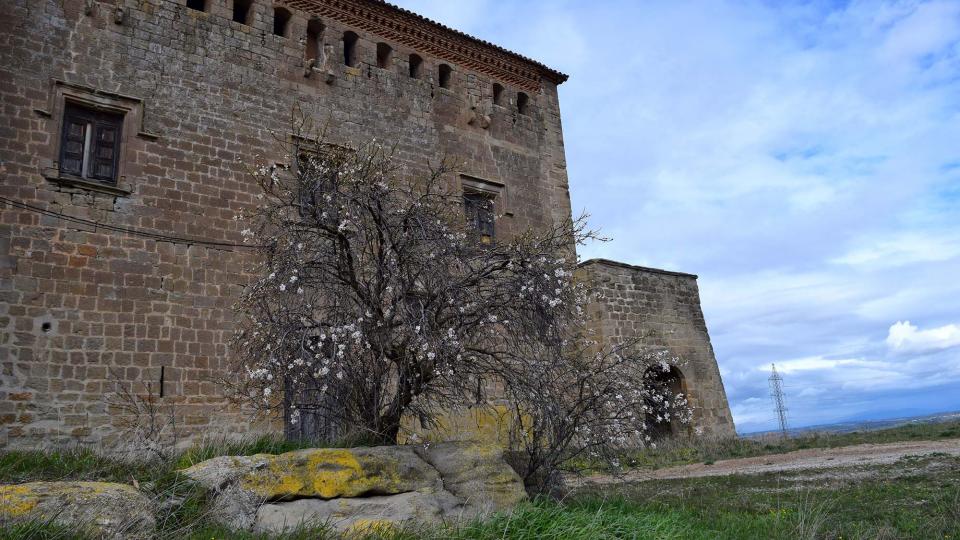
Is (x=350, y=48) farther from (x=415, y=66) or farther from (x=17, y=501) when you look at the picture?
(x=17, y=501)

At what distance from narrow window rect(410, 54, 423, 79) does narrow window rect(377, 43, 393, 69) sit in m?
0.66

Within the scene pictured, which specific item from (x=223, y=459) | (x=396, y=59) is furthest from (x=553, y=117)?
A: (x=223, y=459)

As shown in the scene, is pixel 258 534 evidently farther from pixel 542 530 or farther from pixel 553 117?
pixel 553 117

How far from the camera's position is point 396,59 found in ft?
53.5

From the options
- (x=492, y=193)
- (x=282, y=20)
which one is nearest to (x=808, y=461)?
(x=492, y=193)

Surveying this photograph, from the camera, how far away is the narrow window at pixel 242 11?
14431mm

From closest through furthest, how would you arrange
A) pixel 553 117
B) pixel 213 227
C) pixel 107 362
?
pixel 107 362
pixel 213 227
pixel 553 117

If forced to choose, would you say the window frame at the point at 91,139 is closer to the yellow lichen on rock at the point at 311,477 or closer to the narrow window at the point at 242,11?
the narrow window at the point at 242,11

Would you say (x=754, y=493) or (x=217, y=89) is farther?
(x=217, y=89)

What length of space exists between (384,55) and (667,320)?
10.7m

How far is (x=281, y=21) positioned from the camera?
49.5ft

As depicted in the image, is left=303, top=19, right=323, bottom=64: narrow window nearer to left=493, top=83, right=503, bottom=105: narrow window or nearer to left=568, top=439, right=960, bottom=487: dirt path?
left=493, top=83, right=503, bottom=105: narrow window

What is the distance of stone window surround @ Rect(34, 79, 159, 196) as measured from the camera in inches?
451

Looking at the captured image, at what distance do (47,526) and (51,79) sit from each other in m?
9.86
